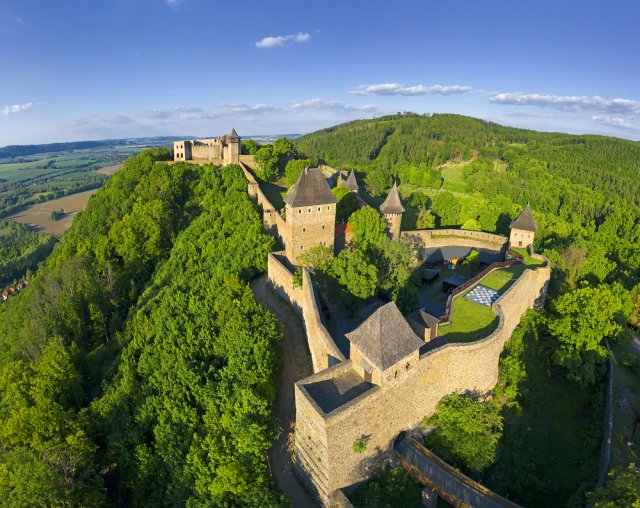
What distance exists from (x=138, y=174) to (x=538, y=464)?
54688 millimetres

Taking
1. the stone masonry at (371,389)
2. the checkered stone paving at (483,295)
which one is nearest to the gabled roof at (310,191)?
the stone masonry at (371,389)

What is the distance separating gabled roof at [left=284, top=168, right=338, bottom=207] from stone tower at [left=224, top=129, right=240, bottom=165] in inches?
1039

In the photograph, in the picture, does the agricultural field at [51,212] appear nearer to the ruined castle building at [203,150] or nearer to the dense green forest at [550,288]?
the ruined castle building at [203,150]

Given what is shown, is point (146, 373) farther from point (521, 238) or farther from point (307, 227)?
point (521, 238)

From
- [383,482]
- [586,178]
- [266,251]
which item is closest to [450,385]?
[383,482]

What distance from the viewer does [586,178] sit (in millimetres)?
82625

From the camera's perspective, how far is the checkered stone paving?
2648cm

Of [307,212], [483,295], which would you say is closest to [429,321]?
[483,295]

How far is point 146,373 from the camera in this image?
2523cm

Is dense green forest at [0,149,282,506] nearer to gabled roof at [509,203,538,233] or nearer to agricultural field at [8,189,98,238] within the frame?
gabled roof at [509,203,538,233]

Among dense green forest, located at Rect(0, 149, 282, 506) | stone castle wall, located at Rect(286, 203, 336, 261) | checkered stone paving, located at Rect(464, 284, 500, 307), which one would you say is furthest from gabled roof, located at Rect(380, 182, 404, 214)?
checkered stone paving, located at Rect(464, 284, 500, 307)

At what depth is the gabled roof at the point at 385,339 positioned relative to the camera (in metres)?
17.2

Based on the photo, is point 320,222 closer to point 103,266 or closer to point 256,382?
point 256,382

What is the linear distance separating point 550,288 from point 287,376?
2418cm
